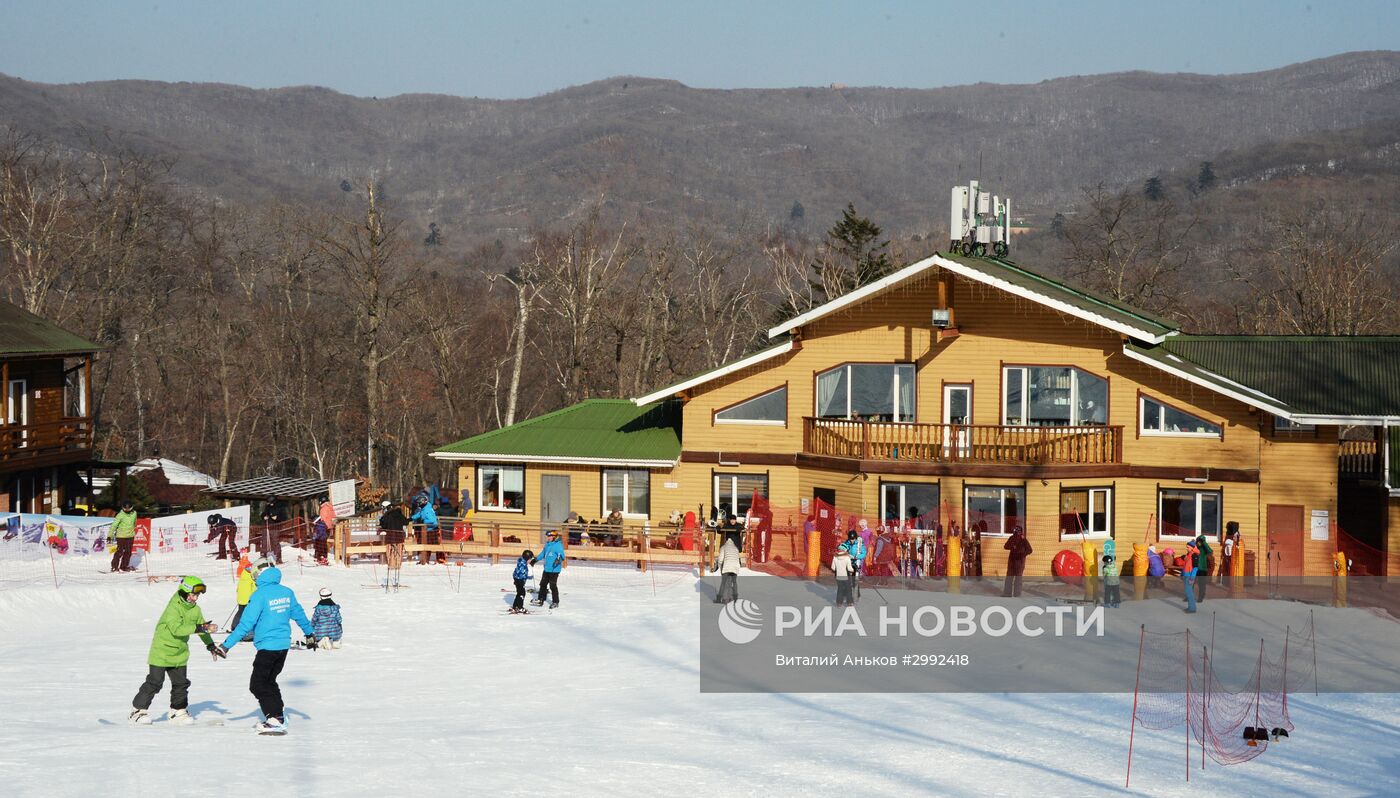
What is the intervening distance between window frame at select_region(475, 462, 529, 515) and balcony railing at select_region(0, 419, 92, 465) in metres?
11.8

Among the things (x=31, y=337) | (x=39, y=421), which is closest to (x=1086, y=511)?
(x=31, y=337)

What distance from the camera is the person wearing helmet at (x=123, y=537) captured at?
27281 mm

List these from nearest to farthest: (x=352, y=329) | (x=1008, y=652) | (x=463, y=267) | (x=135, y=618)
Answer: (x=1008, y=652) → (x=135, y=618) → (x=352, y=329) → (x=463, y=267)

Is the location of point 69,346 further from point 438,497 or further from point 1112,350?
point 1112,350

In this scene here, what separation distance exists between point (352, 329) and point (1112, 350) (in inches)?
2034

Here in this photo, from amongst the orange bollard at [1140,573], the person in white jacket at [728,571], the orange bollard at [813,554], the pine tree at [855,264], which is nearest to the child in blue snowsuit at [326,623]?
the person in white jacket at [728,571]

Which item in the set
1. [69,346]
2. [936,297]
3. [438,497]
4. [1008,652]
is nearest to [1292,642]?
[1008,652]

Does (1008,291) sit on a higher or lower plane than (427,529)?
higher

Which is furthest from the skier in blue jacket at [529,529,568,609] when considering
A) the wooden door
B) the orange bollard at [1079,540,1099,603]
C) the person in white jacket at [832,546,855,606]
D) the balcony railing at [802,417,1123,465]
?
the wooden door

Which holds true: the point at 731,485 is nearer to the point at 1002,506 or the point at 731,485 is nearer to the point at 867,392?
the point at 867,392

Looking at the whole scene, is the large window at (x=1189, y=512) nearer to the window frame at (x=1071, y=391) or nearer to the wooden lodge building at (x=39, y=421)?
the window frame at (x=1071, y=391)

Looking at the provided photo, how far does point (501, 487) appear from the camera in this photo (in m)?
34.3

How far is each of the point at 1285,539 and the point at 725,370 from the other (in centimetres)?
1254

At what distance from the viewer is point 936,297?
3148cm
